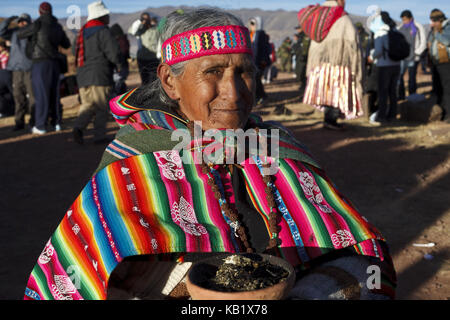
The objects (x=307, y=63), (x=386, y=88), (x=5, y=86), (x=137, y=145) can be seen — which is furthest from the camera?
(x=5, y=86)

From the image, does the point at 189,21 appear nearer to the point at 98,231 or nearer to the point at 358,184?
the point at 98,231

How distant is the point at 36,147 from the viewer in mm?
8383

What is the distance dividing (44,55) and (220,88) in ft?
23.3

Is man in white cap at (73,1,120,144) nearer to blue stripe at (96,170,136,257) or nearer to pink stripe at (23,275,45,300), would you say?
blue stripe at (96,170,136,257)

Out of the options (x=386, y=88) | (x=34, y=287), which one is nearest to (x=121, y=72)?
(x=386, y=88)

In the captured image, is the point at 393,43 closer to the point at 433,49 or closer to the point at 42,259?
the point at 433,49

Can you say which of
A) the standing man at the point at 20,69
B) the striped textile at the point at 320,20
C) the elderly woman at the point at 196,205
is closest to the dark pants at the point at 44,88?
the standing man at the point at 20,69

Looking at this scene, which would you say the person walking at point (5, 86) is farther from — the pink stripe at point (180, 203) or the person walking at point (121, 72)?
the pink stripe at point (180, 203)

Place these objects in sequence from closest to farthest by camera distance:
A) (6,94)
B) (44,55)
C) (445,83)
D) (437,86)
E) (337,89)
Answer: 1. (337,89)
2. (44,55)
3. (445,83)
4. (437,86)
5. (6,94)

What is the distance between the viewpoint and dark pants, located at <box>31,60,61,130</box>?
28.3 ft

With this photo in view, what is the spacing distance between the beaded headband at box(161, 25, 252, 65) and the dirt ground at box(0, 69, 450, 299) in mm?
2320

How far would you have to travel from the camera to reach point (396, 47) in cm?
895

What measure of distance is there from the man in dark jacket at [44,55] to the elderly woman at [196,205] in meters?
6.61

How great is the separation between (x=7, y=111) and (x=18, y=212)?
7501 mm
